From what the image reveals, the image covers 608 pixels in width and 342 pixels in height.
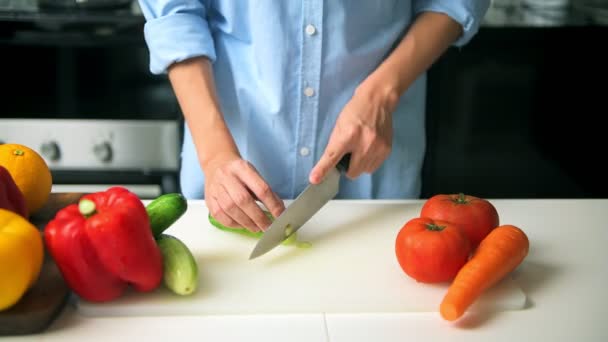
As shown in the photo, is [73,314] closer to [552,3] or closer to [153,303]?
[153,303]

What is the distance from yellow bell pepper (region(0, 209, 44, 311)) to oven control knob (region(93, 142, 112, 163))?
1129 millimetres

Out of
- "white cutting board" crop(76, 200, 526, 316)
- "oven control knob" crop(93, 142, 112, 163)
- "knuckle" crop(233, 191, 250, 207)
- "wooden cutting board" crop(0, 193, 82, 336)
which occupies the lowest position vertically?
"oven control knob" crop(93, 142, 112, 163)

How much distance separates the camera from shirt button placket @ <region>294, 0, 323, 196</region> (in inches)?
48.0

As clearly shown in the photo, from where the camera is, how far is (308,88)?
126 cm

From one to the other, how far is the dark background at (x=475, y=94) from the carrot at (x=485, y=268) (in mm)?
1041

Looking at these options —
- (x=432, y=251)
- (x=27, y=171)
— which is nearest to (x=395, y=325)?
(x=432, y=251)

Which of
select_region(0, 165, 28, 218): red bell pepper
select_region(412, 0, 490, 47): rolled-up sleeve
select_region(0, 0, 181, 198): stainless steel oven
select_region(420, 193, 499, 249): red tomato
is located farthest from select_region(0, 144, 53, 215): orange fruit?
select_region(0, 0, 181, 198): stainless steel oven

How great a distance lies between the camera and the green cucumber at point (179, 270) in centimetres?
90

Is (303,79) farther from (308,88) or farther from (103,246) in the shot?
(103,246)

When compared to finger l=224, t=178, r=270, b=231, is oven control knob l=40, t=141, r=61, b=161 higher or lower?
lower

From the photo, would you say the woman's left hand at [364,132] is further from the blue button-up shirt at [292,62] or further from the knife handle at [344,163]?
the blue button-up shirt at [292,62]

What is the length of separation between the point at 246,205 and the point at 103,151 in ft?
3.49

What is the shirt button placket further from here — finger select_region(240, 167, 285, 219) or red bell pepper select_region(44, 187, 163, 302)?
red bell pepper select_region(44, 187, 163, 302)

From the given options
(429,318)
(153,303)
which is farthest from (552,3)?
(153,303)
